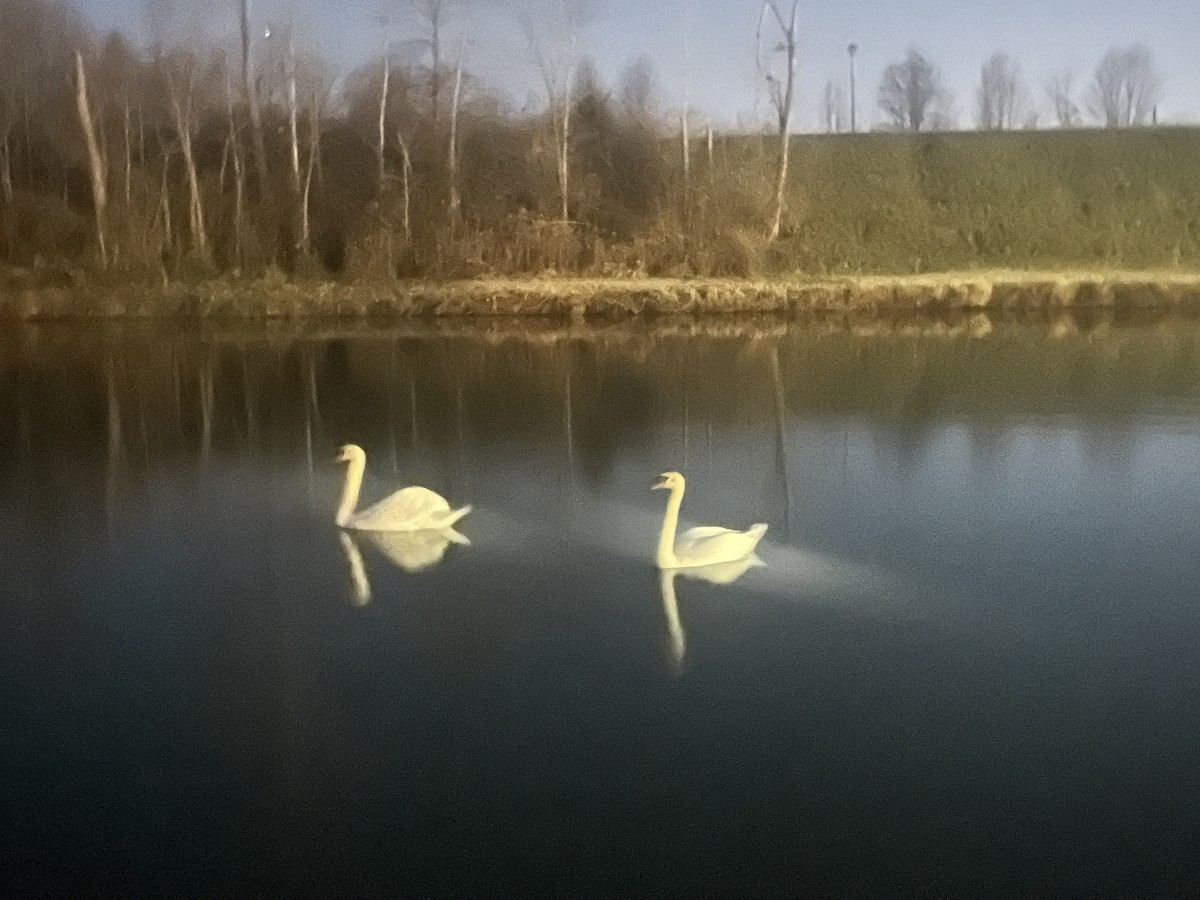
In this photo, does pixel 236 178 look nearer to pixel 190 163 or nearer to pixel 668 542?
pixel 190 163

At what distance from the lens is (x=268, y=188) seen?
28.5m

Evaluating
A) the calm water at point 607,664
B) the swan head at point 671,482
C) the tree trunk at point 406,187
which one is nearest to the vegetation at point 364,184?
the tree trunk at point 406,187

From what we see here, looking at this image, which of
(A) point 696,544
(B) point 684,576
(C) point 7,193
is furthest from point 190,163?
(B) point 684,576

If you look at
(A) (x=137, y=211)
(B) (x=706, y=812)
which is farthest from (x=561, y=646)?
(A) (x=137, y=211)

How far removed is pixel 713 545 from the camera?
7105 mm

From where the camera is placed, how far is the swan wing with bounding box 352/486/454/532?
7.98 meters

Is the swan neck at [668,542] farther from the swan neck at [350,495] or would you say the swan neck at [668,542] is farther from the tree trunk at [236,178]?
the tree trunk at [236,178]

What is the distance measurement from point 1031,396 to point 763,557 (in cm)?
715

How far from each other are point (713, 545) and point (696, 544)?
11cm

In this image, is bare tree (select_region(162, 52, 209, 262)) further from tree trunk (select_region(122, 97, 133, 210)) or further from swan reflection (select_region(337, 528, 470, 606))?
swan reflection (select_region(337, 528, 470, 606))

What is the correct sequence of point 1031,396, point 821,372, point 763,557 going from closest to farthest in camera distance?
1. point 763,557
2. point 1031,396
3. point 821,372

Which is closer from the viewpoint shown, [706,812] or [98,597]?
[706,812]

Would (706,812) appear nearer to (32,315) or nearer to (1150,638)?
(1150,638)

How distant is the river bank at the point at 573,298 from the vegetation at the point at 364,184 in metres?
0.84
